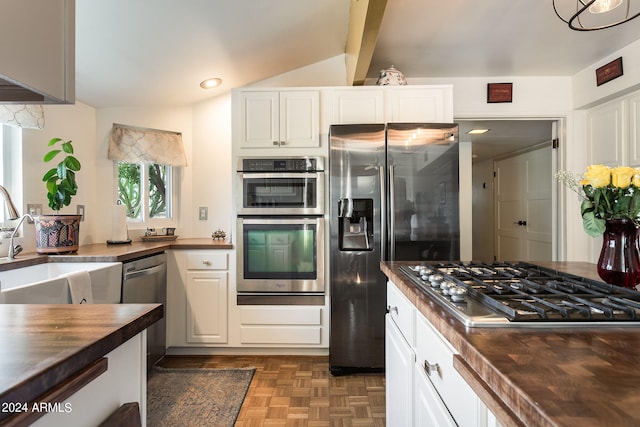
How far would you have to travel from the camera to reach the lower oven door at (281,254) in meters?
2.46

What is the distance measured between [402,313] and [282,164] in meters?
1.58

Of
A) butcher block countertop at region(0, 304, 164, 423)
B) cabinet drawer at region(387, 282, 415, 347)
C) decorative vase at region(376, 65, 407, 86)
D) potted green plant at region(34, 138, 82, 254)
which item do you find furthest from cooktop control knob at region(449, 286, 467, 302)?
potted green plant at region(34, 138, 82, 254)

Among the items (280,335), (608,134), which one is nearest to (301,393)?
(280,335)

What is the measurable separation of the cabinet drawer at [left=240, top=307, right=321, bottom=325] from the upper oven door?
73 centimetres

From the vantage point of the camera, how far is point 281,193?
2.48m

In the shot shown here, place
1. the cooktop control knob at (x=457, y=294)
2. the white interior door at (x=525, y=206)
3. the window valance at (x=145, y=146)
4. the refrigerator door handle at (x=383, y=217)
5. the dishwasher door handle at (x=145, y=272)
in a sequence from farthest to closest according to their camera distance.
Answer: the white interior door at (x=525, y=206) → the window valance at (x=145, y=146) → the refrigerator door handle at (x=383, y=217) → the dishwasher door handle at (x=145, y=272) → the cooktop control knob at (x=457, y=294)

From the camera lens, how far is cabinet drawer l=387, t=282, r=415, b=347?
1.08 metres

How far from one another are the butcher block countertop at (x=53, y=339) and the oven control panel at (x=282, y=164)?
1.74m

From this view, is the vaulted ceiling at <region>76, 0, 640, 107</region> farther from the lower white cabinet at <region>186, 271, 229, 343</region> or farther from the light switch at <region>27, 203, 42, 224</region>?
the lower white cabinet at <region>186, 271, 229, 343</region>

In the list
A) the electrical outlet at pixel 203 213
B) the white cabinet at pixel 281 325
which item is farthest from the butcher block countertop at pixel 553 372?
the electrical outlet at pixel 203 213

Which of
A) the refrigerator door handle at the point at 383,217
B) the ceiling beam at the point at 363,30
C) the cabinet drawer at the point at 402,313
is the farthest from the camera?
the refrigerator door handle at the point at 383,217

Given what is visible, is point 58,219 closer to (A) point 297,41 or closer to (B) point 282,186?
(B) point 282,186

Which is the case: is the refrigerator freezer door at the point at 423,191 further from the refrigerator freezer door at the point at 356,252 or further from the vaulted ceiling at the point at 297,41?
A: the vaulted ceiling at the point at 297,41

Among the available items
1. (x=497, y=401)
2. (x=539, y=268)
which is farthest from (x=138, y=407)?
(x=539, y=268)
